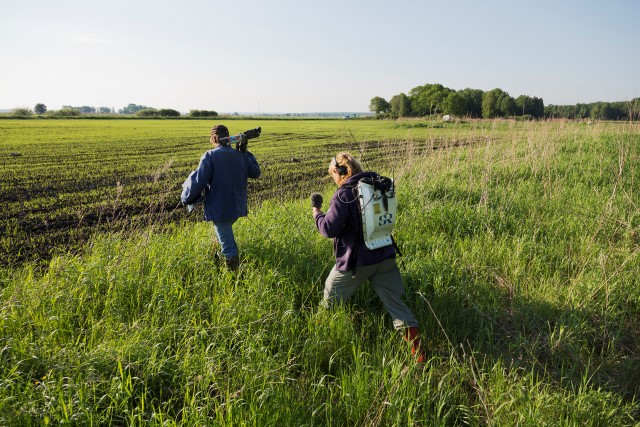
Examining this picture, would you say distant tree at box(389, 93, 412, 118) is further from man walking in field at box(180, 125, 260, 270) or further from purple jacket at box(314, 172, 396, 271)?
purple jacket at box(314, 172, 396, 271)

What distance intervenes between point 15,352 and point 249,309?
1660 mm

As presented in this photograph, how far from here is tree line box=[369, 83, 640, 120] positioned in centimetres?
1124

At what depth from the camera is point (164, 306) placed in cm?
341

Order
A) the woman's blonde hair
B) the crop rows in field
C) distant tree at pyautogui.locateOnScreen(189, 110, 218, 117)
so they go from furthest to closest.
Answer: distant tree at pyautogui.locateOnScreen(189, 110, 218, 117) < the crop rows in field < the woman's blonde hair

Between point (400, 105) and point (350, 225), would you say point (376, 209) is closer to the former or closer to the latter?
point (350, 225)

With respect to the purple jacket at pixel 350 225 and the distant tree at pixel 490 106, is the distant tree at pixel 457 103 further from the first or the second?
the purple jacket at pixel 350 225

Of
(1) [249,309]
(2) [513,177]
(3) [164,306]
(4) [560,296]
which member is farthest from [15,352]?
(2) [513,177]

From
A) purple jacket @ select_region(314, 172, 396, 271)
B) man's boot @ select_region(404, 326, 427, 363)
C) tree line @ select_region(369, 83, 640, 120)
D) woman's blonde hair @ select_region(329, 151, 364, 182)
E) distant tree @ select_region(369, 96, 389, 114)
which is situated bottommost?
man's boot @ select_region(404, 326, 427, 363)

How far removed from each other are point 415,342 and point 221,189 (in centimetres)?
244

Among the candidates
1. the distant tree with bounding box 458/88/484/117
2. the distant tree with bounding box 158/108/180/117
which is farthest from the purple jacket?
the distant tree with bounding box 158/108/180/117

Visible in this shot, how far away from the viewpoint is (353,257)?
314cm

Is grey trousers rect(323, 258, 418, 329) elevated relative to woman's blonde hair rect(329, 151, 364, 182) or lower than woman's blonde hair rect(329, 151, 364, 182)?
lower

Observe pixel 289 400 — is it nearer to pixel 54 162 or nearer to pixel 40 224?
pixel 40 224

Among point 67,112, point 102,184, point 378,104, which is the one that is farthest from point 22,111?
point 378,104
